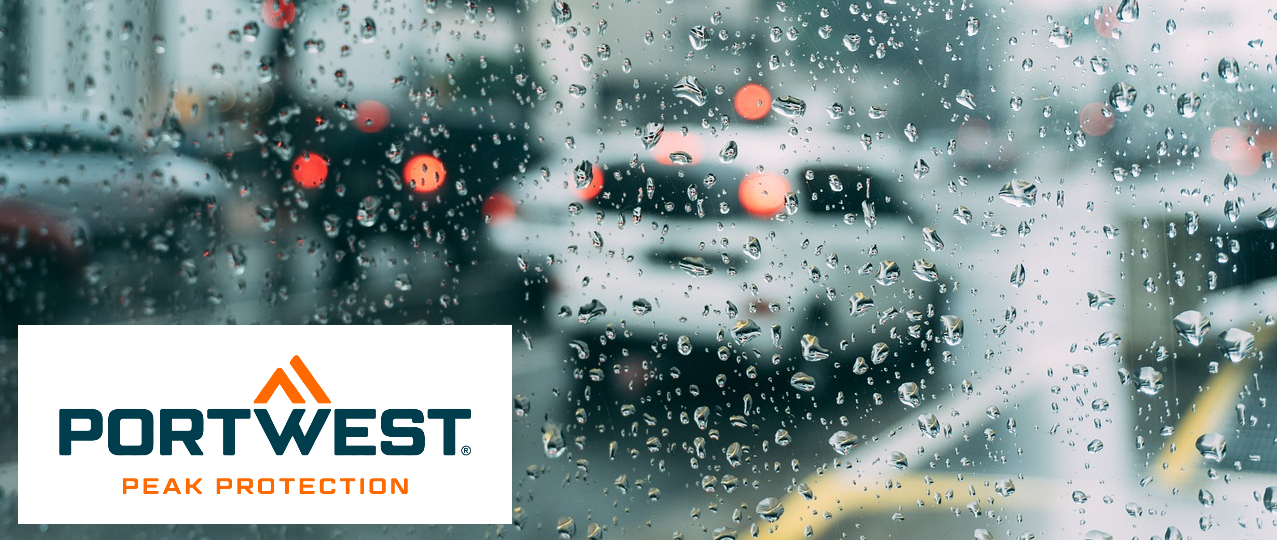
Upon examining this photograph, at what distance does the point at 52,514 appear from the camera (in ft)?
5.16

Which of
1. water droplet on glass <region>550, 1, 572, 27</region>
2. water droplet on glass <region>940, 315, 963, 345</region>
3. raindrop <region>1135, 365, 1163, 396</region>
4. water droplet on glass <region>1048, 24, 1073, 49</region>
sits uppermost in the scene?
water droplet on glass <region>1048, 24, 1073, 49</region>

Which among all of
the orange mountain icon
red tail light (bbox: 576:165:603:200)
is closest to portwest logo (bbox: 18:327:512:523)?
the orange mountain icon

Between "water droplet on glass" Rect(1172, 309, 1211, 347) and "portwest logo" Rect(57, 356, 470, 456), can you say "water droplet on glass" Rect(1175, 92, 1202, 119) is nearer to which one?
"water droplet on glass" Rect(1172, 309, 1211, 347)

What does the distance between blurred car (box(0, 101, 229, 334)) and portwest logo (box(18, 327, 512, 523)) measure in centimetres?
5

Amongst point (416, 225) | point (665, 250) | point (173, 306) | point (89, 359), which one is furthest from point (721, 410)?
point (89, 359)

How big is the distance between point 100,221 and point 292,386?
1.29ft

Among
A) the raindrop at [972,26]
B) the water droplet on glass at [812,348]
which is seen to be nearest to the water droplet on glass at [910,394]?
the water droplet on glass at [812,348]

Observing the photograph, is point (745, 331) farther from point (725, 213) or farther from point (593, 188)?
point (593, 188)

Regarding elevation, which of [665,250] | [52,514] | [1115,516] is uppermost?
[665,250]

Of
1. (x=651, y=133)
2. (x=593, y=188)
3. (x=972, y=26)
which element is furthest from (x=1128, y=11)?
(x=593, y=188)

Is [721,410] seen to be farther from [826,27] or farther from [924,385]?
[826,27]

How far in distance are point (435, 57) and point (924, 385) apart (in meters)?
0.94

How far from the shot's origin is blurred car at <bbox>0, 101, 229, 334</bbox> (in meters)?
1.51

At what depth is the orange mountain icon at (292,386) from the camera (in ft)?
5.10
